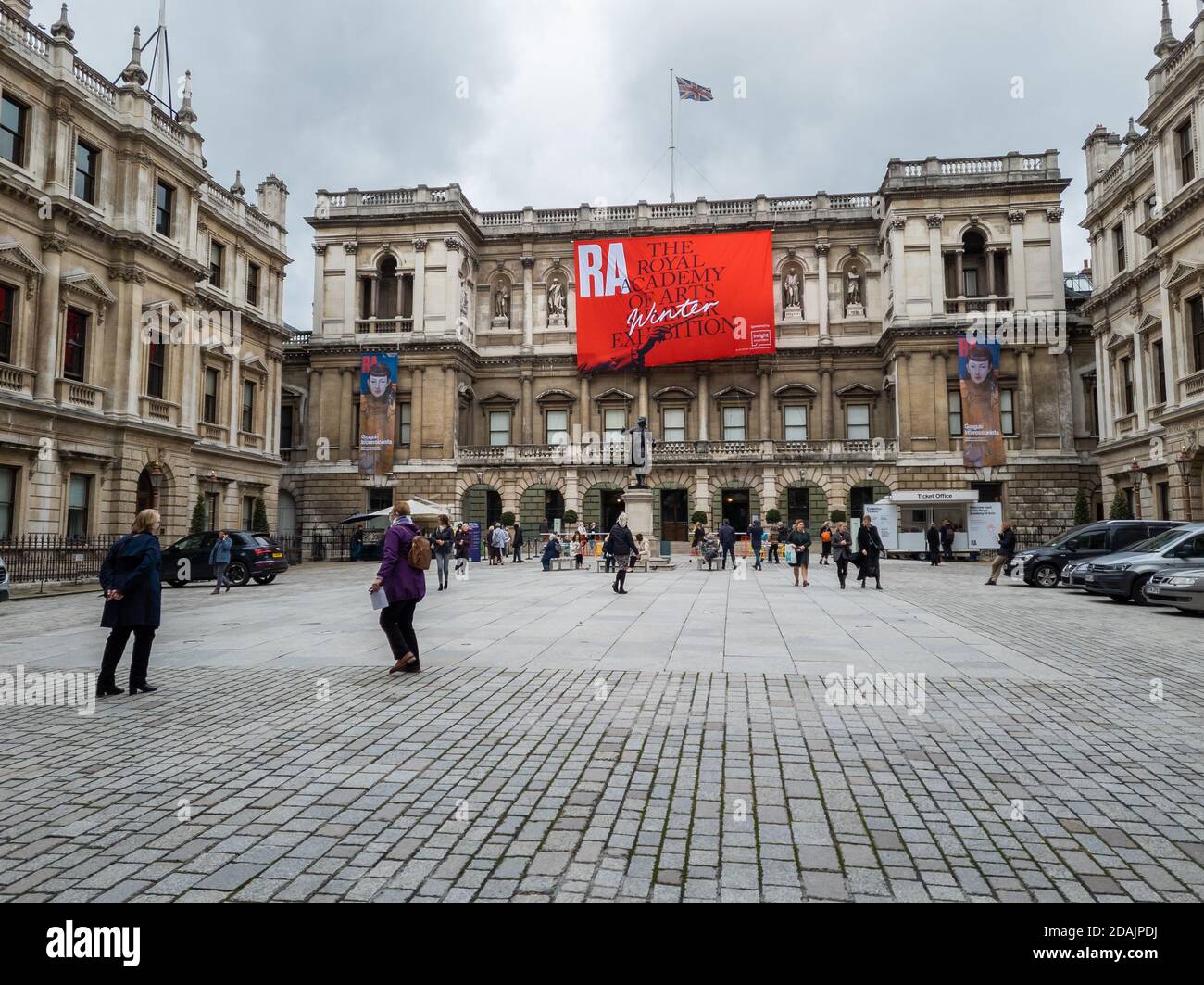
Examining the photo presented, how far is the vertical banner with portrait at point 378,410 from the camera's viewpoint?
1639 inches

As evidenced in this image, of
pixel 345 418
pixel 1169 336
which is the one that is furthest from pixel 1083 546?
pixel 345 418

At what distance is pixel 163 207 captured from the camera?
28.7m

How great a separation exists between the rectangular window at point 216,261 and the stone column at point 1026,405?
38262 mm

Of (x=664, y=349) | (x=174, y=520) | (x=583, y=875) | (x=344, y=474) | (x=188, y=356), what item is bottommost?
(x=583, y=875)

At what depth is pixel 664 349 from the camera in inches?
1666

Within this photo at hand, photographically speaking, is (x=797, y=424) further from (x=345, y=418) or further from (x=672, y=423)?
(x=345, y=418)

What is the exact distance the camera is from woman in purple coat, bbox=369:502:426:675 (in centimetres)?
827

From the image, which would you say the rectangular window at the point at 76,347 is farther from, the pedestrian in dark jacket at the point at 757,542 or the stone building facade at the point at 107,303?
the pedestrian in dark jacket at the point at 757,542

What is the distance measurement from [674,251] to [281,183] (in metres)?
20.1

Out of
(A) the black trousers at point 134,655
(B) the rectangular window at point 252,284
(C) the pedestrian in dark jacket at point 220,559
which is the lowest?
(A) the black trousers at point 134,655

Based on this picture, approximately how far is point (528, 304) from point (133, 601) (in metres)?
40.5

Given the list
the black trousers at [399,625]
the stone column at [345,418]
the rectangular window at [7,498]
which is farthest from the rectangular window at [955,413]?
the rectangular window at [7,498]

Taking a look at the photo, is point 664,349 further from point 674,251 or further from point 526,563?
point 526,563
